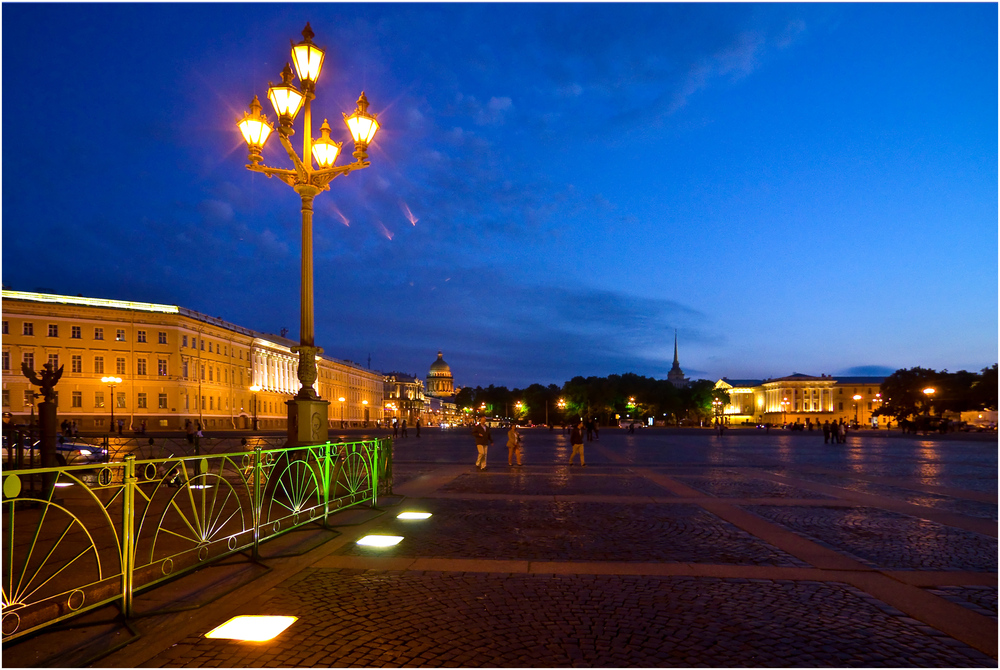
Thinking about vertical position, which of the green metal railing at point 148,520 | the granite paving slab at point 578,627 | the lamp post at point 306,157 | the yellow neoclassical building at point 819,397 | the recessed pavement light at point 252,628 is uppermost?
the lamp post at point 306,157

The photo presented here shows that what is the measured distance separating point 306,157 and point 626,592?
32.3 ft

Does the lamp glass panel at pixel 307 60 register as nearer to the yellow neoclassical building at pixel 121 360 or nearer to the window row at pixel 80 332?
the yellow neoclassical building at pixel 121 360

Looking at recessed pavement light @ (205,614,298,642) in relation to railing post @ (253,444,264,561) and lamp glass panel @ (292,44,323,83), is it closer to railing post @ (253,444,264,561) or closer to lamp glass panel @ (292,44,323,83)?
railing post @ (253,444,264,561)

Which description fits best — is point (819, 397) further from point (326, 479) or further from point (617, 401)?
point (326, 479)

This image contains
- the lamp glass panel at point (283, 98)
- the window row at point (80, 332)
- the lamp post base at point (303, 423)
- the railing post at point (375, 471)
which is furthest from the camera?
the window row at point (80, 332)

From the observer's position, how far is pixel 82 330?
73.8 m

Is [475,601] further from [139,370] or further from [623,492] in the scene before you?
[139,370]

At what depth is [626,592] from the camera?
6.44m

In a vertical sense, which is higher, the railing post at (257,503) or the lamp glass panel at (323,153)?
the lamp glass panel at (323,153)

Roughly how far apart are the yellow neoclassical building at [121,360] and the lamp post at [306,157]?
55.7 m

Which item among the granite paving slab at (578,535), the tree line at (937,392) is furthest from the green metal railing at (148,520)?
the tree line at (937,392)

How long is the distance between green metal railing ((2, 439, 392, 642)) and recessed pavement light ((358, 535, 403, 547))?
3.67 feet

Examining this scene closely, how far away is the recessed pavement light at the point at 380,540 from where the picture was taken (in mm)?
8922

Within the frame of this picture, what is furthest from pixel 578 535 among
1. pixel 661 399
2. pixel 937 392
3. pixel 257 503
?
pixel 661 399
